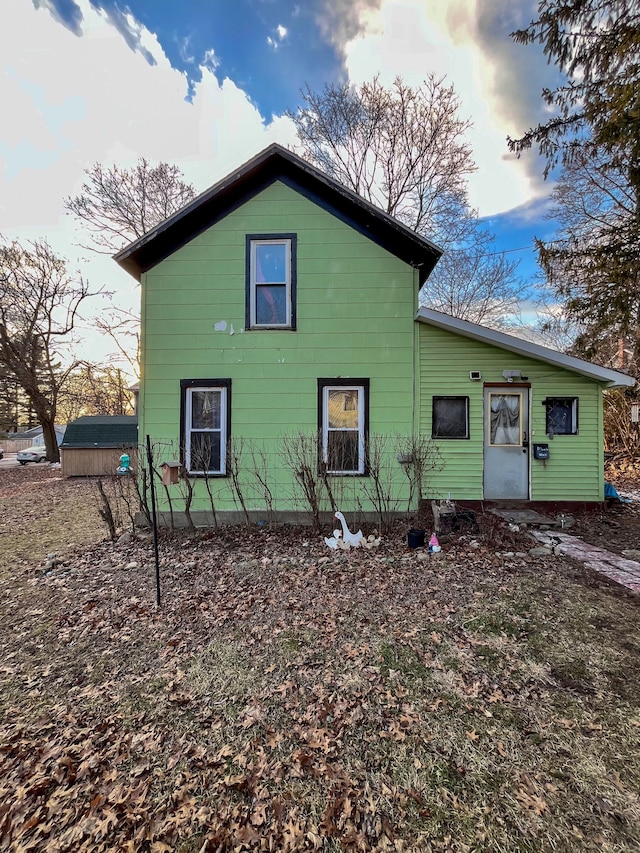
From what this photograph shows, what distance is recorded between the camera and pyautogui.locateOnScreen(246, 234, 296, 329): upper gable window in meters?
6.46

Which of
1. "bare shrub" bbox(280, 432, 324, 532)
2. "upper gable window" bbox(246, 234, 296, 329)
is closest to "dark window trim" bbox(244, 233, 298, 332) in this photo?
"upper gable window" bbox(246, 234, 296, 329)

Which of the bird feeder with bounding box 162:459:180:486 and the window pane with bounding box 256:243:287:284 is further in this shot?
the window pane with bounding box 256:243:287:284

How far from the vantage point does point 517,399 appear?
23.2ft

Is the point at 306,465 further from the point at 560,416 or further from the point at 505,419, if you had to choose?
the point at 560,416

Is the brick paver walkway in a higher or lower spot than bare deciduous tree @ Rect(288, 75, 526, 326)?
lower

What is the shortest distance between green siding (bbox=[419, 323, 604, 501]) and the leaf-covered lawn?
2.64 meters

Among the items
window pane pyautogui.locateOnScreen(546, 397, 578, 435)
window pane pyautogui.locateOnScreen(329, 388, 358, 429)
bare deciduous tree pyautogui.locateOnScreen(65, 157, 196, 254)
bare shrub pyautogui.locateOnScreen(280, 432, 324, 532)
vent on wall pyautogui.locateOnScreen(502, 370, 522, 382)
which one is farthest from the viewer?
bare deciduous tree pyautogui.locateOnScreen(65, 157, 196, 254)

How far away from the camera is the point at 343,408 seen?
6496 millimetres

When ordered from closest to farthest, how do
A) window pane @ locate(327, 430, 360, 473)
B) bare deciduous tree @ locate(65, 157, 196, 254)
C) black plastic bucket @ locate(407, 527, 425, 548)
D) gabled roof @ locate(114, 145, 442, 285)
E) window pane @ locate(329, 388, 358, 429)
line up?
black plastic bucket @ locate(407, 527, 425, 548) < gabled roof @ locate(114, 145, 442, 285) < window pane @ locate(327, 430, 360, 473) < window pane @ locate(329, 388, 358, 429) < bare deciduous tree @ locate(65, 157, 196, 254)

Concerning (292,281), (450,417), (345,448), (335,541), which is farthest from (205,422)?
(450,417)

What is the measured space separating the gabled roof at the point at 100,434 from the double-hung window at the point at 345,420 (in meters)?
9.81

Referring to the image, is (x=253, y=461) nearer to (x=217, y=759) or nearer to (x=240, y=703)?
(x=240, y=703)

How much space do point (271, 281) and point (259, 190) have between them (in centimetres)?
161

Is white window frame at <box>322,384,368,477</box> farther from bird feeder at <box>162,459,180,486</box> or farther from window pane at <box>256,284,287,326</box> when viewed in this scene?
bird feeder at <box>162,459,180,486</box>
